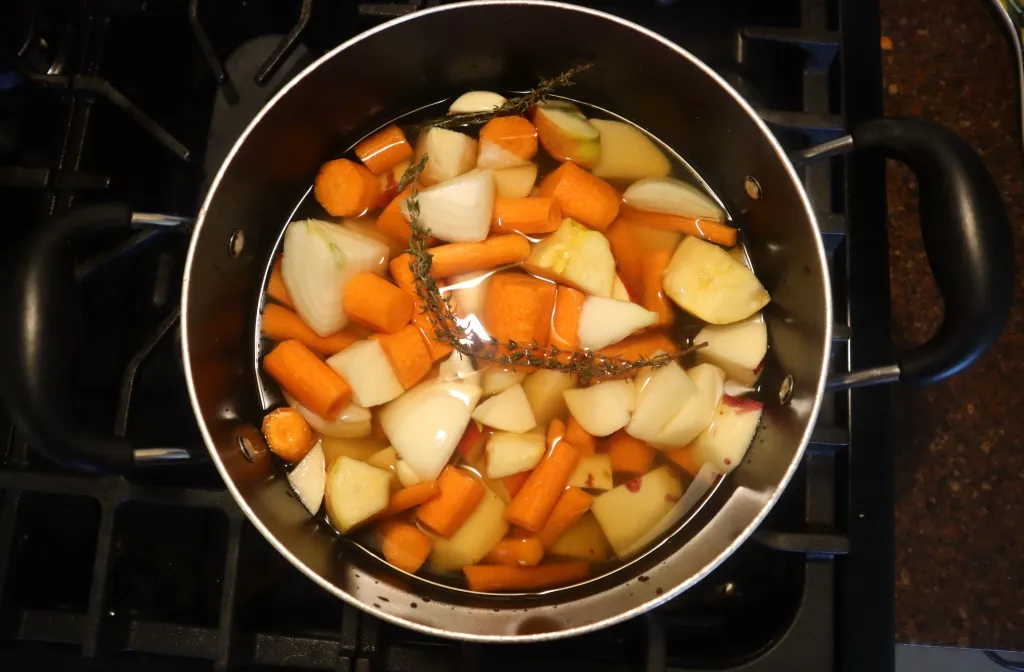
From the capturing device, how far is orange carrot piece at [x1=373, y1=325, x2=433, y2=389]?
1.12m

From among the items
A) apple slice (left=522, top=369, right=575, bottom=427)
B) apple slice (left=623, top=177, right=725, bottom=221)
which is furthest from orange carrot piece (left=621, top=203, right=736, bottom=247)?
apple slice (left=522, top=369, right=575, bottom=427)

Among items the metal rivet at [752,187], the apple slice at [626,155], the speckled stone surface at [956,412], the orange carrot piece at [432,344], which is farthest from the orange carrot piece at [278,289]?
the speckled stone surface at [956,412]

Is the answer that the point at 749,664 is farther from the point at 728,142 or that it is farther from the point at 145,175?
the point at 145,175

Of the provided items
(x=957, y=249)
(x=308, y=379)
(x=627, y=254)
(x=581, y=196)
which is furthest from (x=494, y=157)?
(x=957, y=249)

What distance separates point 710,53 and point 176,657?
1.33 m

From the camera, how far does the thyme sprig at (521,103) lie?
44.9 inches

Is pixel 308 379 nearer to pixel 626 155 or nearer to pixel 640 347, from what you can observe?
pixel 640 347

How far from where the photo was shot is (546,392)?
3.66 feet

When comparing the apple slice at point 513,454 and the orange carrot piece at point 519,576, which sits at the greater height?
the apple slice at point 513,454

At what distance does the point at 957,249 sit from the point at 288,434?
1.01 m

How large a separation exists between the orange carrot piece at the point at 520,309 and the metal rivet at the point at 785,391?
384mm

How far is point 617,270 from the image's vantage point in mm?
1182

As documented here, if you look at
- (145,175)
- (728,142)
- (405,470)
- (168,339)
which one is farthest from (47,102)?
(728,142)

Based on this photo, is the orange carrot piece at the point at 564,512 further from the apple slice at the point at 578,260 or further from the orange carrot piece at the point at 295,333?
the orange carrot piece at the point at 295,333
